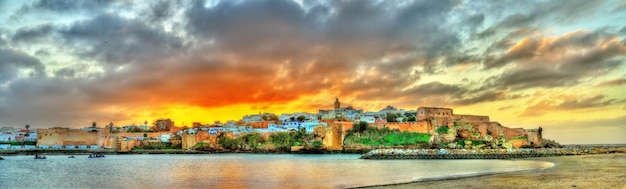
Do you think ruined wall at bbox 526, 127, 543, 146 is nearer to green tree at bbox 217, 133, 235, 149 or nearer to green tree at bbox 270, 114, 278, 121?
green tree at bbox 217, 133, 235, 149

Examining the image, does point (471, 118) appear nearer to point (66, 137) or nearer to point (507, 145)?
point (507, 145)

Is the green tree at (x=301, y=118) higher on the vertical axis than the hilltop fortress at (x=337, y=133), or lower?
higher

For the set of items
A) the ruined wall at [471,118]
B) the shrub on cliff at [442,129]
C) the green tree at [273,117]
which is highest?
the green tree at [273,117]

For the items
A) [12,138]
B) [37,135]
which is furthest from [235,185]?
[12,138]

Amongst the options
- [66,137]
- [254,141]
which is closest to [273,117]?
[254,141]

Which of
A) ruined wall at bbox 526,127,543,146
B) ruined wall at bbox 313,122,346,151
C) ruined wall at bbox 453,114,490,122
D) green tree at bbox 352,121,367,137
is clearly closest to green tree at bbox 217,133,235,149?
ruined wall at bbox 313,122,346,151

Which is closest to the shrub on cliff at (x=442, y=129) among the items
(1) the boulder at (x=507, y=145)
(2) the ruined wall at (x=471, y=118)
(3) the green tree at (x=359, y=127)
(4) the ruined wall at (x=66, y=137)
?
(2) the ruined wall at (x=471, y=118)

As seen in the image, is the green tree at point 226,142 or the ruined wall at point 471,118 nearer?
the ruined wall at point 471,118

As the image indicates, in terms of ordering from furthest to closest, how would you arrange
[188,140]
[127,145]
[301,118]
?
[301,118] → [127,145] → [188,140]

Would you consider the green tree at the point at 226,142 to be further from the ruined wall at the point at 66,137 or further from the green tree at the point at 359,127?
the ruined wall at the point at 66,137

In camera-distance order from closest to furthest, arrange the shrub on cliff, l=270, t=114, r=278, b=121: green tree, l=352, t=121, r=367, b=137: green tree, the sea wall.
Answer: the sea wall → the shrub on cliff → l=352, t=121, r=367, b=137: green tree → l=270, t=114, r=278, b=121: green tree

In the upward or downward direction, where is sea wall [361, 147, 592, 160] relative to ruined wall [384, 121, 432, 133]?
downward

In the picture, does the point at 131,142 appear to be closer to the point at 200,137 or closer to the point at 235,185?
the point at 200,137

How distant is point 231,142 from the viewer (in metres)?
62.8
